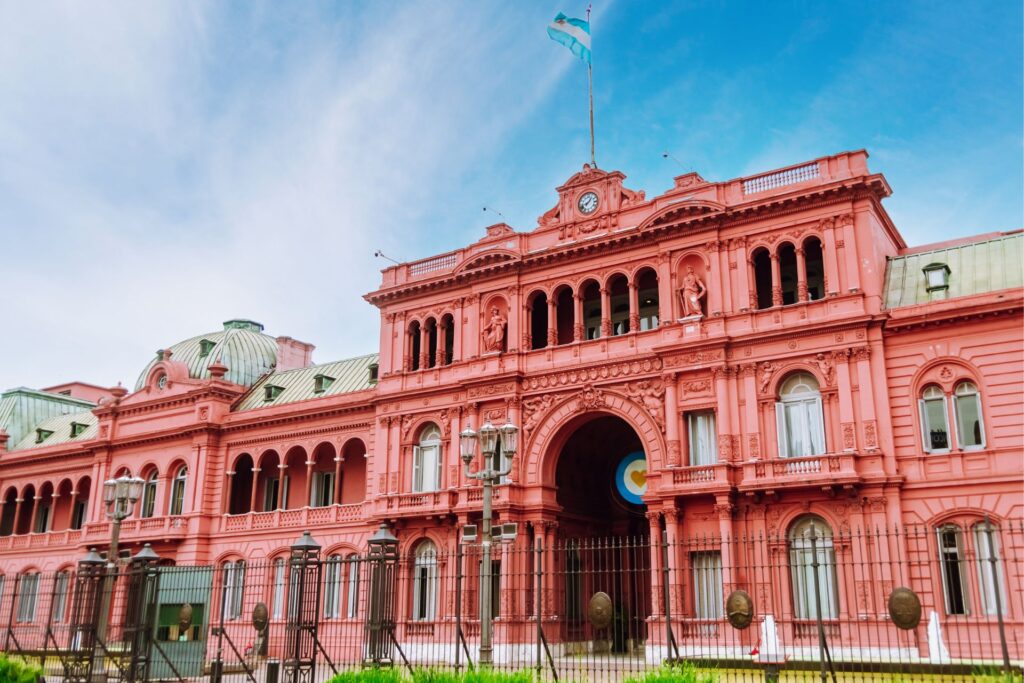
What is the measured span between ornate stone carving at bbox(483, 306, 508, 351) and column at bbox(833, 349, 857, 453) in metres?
13.3

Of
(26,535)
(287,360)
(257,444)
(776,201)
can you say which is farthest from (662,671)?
(26,535)

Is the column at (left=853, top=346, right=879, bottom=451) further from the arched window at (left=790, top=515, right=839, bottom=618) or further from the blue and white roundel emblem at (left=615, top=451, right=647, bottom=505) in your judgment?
the blue and white roundel emblem at (left=615, top=451, right=647, bottom=505)

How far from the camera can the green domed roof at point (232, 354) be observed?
54.2 m

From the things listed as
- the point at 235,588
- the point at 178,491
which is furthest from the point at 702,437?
the point at 178,491

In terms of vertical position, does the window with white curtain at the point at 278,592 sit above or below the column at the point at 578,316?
below

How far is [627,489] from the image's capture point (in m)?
37.4

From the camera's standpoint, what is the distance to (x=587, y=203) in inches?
1501

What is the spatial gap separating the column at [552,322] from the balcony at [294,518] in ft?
39.1

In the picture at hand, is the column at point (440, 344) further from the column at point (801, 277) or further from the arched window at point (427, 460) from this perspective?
the column at point (801, 277)

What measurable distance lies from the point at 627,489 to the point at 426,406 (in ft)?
29.8

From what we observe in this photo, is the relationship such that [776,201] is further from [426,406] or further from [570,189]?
[426,406]

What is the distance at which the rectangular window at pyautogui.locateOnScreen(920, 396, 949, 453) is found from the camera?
2964 cm

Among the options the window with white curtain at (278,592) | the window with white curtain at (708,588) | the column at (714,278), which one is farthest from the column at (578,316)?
the window with white curtain at (278,592)

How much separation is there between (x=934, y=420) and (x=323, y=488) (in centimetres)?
2812
